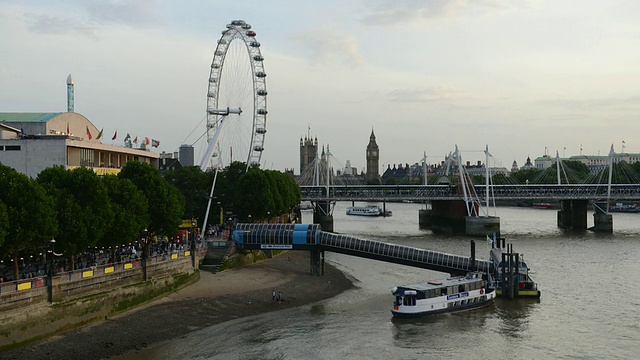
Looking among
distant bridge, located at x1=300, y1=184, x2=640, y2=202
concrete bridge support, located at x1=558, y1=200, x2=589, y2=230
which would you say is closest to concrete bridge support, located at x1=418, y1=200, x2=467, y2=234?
distant bridge, located at x1=300, y1=184, x2=640, y2=202

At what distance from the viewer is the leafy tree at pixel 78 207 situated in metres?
39.9

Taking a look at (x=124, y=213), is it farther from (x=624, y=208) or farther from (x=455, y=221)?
(x=624, y=208)

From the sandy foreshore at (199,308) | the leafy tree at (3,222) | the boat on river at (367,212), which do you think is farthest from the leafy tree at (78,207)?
the boat on river at (367,212)

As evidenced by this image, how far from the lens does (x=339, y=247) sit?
2243 inches

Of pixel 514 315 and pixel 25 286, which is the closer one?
pixel 25 286

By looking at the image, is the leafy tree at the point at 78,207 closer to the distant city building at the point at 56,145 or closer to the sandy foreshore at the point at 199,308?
the sandy foreshore at the point at 199,308

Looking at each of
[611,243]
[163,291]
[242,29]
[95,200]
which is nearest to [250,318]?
[163,291]

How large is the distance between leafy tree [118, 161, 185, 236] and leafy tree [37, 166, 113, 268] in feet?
25.5

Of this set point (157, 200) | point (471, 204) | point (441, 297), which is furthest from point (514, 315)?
point (471, 204)

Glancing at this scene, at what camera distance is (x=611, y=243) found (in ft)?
292

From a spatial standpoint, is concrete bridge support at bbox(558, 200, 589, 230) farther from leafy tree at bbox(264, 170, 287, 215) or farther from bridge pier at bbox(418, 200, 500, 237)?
leafy tree at bbox(264, 170, 287, 215)

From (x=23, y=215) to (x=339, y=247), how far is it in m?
26.6

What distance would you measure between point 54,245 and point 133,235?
742cm

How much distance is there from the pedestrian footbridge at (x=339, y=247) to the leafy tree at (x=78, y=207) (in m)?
17.6
